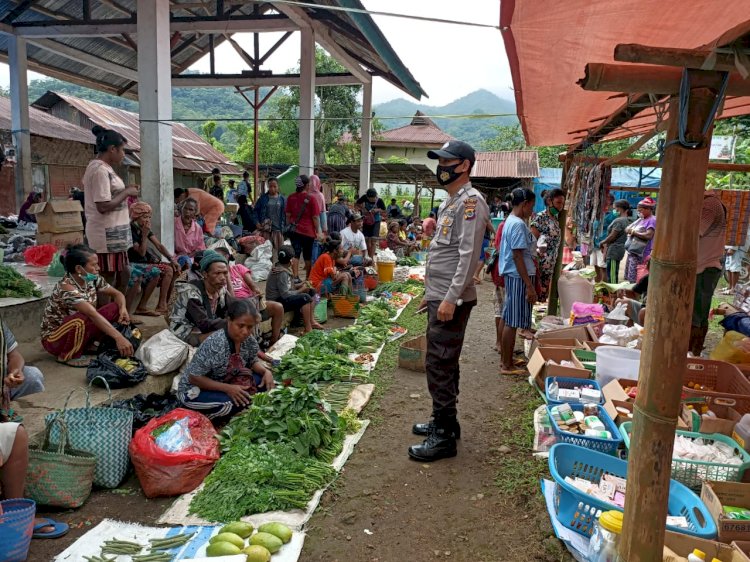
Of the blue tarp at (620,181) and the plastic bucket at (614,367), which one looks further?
the blue tarp at (620,181)

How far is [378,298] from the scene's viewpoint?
9.02 meters

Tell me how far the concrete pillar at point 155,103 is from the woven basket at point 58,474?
3.75m

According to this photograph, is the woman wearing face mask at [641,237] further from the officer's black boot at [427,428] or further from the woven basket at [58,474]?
the woven basket at [58,474]

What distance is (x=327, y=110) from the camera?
2572 centimetres

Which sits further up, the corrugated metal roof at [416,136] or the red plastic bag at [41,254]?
the corrugated metal roof at [416,136]

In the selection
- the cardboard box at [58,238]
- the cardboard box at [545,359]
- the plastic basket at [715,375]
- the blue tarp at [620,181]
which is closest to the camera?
the plastic basket at [715,375]

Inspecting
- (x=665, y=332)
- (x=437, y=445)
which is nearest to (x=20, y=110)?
(x=437, y=445)

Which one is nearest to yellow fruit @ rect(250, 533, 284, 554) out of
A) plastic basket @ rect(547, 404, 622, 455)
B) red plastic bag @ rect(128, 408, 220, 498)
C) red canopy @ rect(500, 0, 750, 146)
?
red plastic bag @ rect(128, 408, 220, 498)

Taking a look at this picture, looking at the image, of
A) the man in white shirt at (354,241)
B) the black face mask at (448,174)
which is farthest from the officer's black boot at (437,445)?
the man in white shirt at (354,241)

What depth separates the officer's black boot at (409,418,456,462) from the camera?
3725 mm

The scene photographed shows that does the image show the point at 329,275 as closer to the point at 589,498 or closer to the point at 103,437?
the point at 103,437

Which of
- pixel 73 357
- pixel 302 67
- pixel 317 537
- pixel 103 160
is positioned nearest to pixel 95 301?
pixel 73 357

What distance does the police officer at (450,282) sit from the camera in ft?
11.3

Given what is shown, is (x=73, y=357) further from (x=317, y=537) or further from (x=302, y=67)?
(x=302, y=67)
